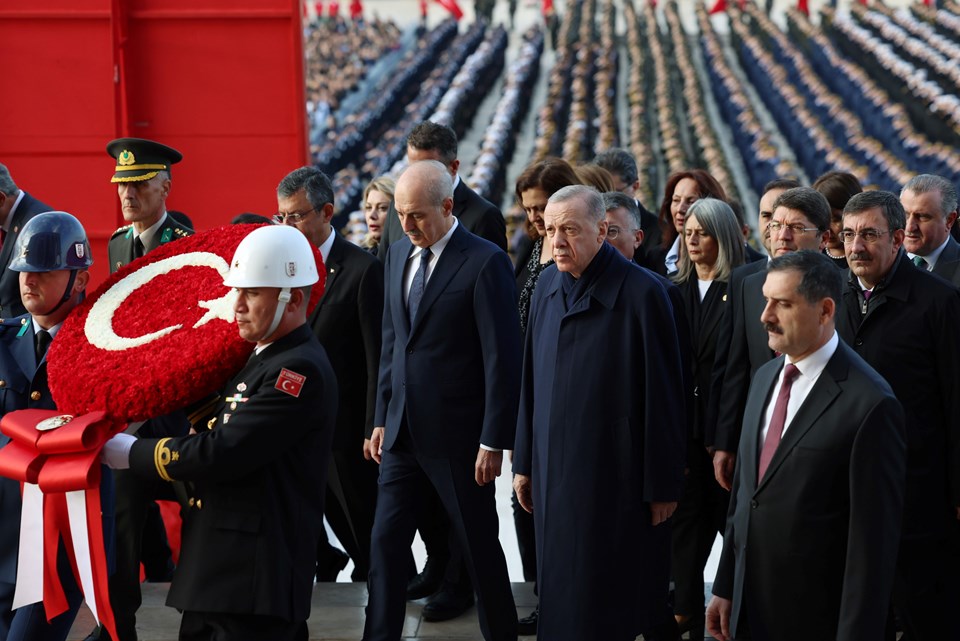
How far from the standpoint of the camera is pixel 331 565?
466 cm

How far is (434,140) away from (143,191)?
3.39ft

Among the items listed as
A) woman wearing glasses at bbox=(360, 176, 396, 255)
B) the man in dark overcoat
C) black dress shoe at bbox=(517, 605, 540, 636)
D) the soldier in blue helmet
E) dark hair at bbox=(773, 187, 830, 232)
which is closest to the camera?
the soldier in blue helmet

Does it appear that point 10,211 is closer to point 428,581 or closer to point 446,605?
point 428,581

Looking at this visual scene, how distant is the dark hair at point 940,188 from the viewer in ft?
13.5

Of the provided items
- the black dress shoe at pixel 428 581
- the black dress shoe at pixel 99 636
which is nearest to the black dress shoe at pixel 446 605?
the black dress shoe at pixel 428 581

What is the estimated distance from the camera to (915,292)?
133 inches

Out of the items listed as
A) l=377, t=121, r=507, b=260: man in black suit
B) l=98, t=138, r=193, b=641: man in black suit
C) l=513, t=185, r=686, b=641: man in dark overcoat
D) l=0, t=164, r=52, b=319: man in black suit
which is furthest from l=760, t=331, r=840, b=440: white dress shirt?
l=0, t=164, r=52, b=319: man in black suit

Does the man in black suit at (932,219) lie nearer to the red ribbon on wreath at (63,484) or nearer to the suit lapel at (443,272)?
the suit lapel at (443,272)

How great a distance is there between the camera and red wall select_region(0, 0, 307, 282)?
603 cm

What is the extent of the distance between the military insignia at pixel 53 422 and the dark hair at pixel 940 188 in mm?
2899

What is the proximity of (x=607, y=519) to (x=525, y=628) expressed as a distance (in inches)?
35.8

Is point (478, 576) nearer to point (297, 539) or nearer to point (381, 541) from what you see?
point (381, 541)

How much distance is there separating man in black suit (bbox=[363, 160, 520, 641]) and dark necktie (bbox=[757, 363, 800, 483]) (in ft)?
3.08

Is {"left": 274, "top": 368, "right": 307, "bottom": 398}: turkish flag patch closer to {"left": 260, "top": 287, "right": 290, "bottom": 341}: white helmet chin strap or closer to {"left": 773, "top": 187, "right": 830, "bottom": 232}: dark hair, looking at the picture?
{"left": 260, "top": 287, "right": 290, "bottom": 341}: white helmet chin strap
